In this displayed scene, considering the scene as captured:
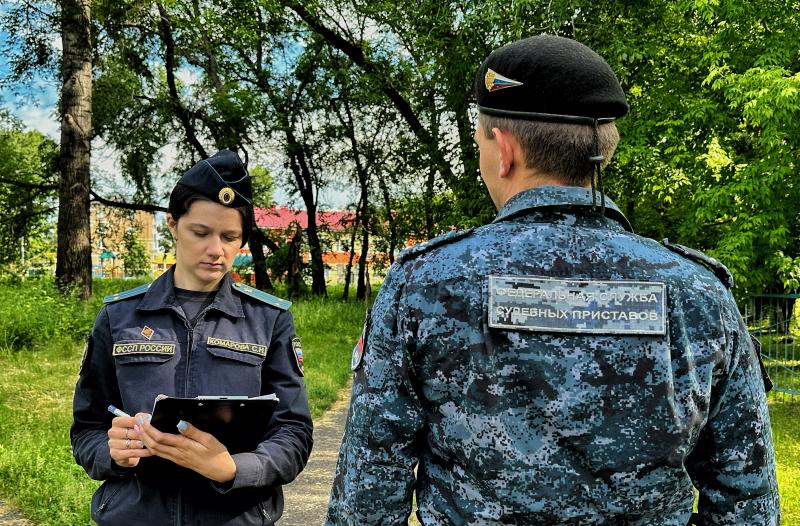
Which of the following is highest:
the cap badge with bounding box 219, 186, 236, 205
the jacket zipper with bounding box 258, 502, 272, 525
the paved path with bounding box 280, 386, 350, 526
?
the cap badge with bounding box 219, 186, 236, 205

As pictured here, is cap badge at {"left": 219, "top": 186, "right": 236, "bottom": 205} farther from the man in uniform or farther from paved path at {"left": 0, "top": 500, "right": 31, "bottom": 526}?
paved path at {"left": 0, "top": 500, "right": 31, "bottom": 526}

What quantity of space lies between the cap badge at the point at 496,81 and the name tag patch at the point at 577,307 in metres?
0.39

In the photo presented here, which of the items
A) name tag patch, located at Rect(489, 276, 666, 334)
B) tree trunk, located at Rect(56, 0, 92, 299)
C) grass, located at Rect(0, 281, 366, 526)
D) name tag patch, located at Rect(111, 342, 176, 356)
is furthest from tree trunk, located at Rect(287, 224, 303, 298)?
name tag patch, located at Rect(489, 276, 666, 334)

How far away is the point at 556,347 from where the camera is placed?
125 centimetres

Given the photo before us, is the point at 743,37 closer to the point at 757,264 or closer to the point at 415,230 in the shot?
the point at 757,264

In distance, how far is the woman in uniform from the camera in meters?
1.83

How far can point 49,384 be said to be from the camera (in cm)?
754

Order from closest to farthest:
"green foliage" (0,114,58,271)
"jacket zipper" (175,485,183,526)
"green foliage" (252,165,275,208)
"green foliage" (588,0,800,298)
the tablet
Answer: the tablet, "jacket zipper" (175,485,183,526), "green foliage" (588,0,800,298), "green foliage" (0,114,58,271), "green foliage" (252,165,275,208)

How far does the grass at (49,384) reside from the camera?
442 centimetres

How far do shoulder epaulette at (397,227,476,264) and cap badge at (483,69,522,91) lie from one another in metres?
0.29

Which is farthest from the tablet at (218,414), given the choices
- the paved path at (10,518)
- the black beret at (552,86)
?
the paved path at (10,518)

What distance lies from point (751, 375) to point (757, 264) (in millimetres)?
9182

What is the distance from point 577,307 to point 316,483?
443cm

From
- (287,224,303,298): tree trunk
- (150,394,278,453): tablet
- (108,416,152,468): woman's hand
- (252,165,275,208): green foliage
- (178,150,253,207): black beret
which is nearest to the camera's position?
(150,394,278,453): tablet
